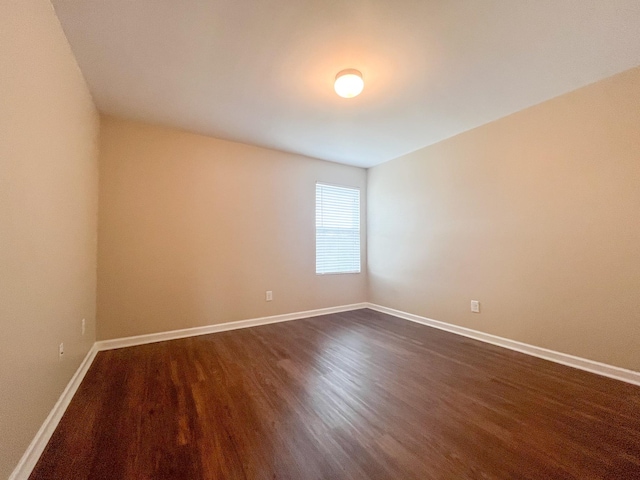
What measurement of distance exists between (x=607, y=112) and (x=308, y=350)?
3294mm

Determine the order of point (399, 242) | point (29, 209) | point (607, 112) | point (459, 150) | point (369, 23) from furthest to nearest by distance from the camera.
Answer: point (399, 242) → point (459, 150) → point (607, 112) → point (369, 23) → point (29, 209)

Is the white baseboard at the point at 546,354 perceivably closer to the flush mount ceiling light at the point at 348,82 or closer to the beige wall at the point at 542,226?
the beige wall at the point at 542,226

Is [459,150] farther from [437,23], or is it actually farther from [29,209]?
[29,209]

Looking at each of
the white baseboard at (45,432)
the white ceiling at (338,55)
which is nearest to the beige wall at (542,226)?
the white ceiling at (338,55)

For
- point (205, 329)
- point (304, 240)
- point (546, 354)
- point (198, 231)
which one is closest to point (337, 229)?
point (304, 240)

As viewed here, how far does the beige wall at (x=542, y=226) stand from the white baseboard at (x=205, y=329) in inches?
55.1

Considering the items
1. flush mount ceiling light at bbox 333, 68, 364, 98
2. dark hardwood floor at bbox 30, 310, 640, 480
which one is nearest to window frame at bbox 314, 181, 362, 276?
dark hardwood floor at bbox 30, 310, 640, 480

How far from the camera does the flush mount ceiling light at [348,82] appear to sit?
2.02 m

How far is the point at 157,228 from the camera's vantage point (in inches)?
118

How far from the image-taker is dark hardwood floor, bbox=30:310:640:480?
4.00ft

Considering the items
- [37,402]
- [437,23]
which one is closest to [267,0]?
[437,23]

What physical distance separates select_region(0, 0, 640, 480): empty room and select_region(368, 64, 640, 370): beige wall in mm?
18

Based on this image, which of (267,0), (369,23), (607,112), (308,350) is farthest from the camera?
(308,350)

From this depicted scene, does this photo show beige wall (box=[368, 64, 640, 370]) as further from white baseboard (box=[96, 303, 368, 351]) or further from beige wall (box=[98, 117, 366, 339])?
beige wall (box=[98, 117, 366, 339])
